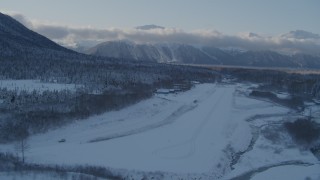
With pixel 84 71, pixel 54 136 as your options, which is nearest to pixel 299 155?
pixel 54 136

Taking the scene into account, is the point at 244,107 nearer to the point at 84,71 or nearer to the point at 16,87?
the point at 16,87

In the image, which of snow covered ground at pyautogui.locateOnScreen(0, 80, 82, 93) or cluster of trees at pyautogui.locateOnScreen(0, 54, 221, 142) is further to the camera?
snow covered ground at pyautogui.locateOnScreen(0, 80, 82, 93)

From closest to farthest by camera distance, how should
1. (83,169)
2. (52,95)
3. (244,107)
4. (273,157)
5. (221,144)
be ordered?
(83,169) → (273,157) → (221,144) → (52,95) → (244,107)

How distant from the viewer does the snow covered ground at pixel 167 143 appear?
4091cm

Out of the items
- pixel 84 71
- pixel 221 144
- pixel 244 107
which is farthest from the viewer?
pixel 84 71

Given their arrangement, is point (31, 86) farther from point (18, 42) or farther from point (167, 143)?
point (18, 42)

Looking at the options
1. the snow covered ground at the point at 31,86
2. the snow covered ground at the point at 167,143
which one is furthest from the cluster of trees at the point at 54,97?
the snow covered ground at the point at 31,86

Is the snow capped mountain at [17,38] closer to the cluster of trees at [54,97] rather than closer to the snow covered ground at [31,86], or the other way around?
the cluster of trees at [54,97]

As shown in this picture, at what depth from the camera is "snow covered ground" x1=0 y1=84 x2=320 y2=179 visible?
1610 inches

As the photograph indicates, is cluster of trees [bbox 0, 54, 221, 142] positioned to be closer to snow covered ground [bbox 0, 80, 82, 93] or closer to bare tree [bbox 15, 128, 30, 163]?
bare tree [bbox 15, 128, 30, 163]

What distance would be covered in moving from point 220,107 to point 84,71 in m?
42.5

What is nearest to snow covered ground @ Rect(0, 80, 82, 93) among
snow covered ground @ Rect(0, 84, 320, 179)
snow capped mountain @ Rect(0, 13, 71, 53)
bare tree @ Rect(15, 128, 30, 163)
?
snow covered ground @ Rect(0, 84, 320, 179)

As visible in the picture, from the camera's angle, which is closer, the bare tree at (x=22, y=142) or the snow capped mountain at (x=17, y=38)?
the bare tree at (x=22, y=142)

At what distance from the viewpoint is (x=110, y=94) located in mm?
72562
